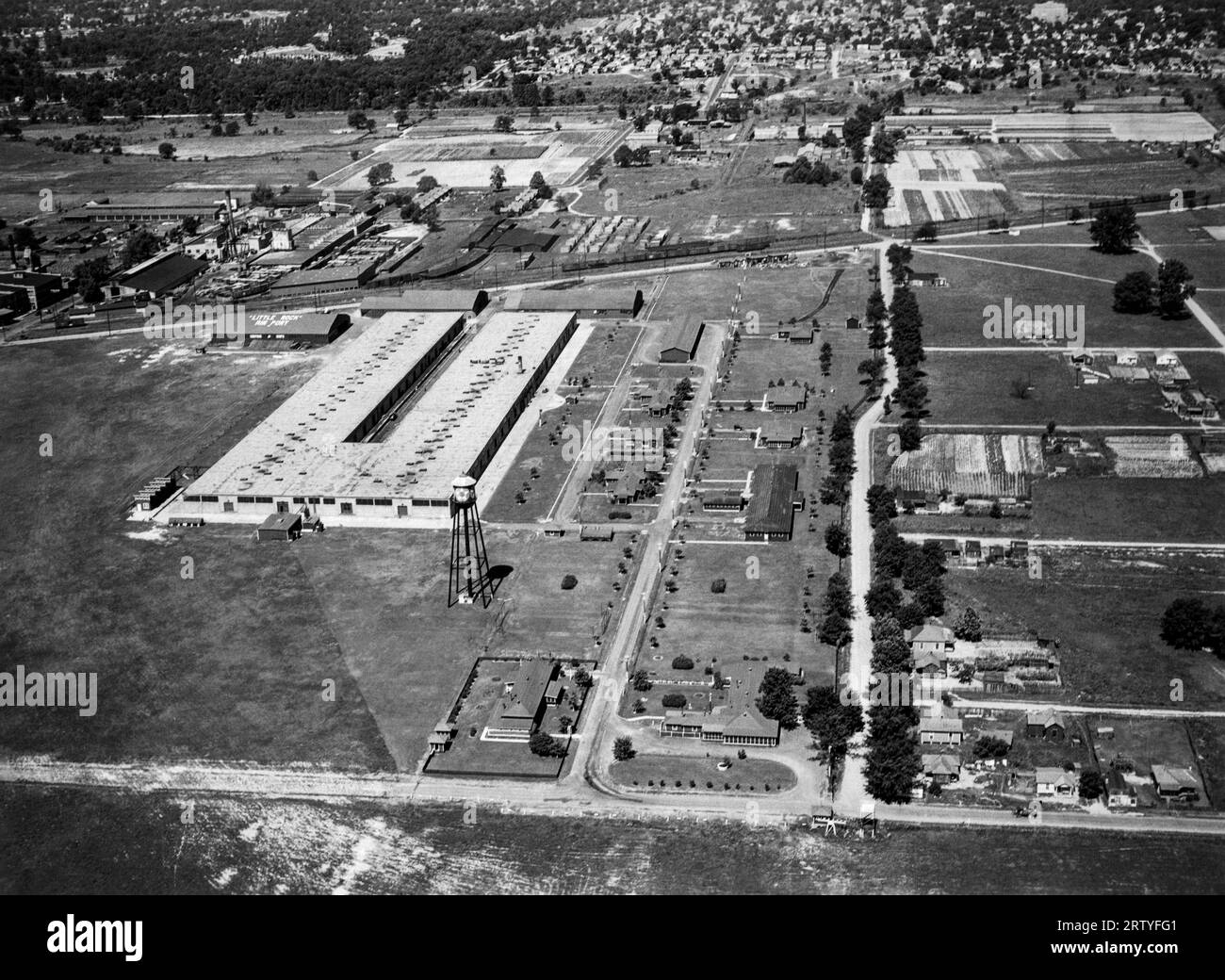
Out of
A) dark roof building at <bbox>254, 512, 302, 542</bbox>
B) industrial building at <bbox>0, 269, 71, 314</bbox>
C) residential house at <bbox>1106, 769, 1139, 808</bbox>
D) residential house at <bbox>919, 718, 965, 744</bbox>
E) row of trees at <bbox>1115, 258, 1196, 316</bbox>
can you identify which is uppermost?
row of trees at <bbox>1115, 258, 1196, 316</bbox>

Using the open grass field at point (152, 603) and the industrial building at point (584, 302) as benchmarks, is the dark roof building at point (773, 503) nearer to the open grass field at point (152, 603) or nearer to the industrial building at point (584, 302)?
the open grass field at point (152, 603)

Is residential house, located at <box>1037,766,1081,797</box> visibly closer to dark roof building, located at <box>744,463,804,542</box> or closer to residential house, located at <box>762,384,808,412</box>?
dark roof building, located at <box>744,463,804,542</box>

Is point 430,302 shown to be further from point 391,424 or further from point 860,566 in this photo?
point 860,566

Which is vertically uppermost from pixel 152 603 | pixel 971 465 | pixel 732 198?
pixel 732 198

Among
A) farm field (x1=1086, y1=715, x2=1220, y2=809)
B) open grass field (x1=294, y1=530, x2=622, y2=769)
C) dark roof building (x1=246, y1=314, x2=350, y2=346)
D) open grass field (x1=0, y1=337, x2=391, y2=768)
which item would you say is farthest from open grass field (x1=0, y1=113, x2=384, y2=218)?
farm field (x1=1086, y1=715, x2=1220, y2=809)

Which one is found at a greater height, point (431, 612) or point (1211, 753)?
point (431, 612)

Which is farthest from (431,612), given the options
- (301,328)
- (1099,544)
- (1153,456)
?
(301,328)
